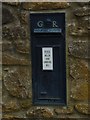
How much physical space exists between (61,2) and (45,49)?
0.44 meters

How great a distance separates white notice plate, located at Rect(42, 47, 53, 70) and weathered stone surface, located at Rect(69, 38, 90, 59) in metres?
0.19

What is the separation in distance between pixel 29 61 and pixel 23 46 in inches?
5.7

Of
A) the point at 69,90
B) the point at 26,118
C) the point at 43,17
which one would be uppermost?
the point at 43,17

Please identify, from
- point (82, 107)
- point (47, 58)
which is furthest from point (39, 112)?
point (47, 58)

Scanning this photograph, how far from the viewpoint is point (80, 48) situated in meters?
3.80

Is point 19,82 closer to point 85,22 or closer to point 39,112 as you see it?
point 39,112

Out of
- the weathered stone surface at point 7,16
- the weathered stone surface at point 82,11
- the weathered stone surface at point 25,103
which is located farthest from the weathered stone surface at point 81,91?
the weathered stone surface at point 7,16

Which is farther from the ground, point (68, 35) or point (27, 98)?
point (68, 35)

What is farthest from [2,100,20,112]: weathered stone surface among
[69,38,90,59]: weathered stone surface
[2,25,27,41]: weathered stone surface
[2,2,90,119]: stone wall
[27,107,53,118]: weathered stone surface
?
[69,38,90,59]: weathered stone surface

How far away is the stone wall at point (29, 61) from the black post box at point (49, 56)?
47mm

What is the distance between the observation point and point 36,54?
12.7 feet

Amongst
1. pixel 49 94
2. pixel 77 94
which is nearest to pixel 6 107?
pixel 49 94

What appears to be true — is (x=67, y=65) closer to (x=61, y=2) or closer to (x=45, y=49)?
(x=45, y=49)

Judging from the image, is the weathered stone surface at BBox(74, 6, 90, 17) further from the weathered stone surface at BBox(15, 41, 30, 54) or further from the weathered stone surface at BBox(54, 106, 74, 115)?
the weathered stone surface at BBox(54, 106, 74, 115)
